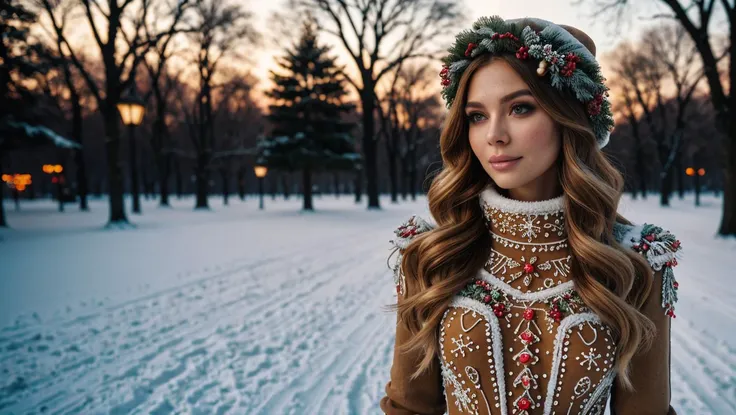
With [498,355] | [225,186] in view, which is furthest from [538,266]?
[225,186]

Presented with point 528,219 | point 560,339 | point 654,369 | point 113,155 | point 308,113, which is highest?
point 308,113

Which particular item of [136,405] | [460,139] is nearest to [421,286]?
[460,139]

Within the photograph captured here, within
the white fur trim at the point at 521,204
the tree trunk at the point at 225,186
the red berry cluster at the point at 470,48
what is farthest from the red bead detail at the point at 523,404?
the tree trunk at the point at 225,186

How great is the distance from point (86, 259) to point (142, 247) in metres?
1.92

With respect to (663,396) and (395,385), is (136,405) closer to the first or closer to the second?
(395,385)

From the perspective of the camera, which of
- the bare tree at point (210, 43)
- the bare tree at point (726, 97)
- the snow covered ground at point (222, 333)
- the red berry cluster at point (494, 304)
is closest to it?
the red berry cluster at point (494, 304)

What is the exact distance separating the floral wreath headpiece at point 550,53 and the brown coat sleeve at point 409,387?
0.87 meters

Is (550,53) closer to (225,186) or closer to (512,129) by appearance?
(512,129)

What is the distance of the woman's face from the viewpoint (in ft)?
4.40

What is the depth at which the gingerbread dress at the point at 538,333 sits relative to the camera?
1346 mm

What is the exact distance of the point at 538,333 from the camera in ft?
4.56

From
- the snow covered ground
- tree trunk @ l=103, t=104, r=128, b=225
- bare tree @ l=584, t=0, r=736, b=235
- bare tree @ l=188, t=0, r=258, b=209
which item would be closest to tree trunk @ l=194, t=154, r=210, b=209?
bare tree @ l=188, t=0, r=258, b=209

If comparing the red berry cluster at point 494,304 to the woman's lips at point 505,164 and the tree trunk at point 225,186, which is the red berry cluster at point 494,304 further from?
the tree trunk at point 225,186

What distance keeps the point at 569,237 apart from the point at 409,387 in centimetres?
79
